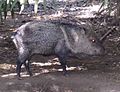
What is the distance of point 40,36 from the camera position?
6.80 meters

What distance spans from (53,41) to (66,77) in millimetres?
674

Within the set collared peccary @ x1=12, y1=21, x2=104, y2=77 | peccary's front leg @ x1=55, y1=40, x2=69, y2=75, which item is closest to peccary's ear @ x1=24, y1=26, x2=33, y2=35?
collared peccary @ x1=12, y1=21, x2=104, y2=77

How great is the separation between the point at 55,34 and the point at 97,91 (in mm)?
1227

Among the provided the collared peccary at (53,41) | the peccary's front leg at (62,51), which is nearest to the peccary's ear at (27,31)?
the collared peccary at (53,41)

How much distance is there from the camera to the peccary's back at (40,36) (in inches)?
265

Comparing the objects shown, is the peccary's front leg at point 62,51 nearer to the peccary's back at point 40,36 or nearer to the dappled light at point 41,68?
the peccary's back at point 40,36

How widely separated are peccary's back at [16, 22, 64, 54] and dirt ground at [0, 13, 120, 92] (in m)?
0.51

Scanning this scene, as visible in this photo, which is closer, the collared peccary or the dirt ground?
the dirt ground

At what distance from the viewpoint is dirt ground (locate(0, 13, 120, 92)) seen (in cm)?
656

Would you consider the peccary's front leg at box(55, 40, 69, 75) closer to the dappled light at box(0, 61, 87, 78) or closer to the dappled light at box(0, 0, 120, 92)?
the dappled light at box(0, 0, 120, 92)

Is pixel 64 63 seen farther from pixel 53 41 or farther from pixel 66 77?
pixel 53 41

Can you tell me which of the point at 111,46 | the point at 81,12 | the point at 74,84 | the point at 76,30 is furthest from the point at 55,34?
the point at 81,12

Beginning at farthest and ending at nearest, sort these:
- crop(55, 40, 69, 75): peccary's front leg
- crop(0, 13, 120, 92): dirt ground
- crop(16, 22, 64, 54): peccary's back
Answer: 1. crop(55, 40, 69, 75): peccary's front leg
2. crop(16, 22, 64, 54): peccary's back
3. crop(0, 13, 120, 92): dirt ground

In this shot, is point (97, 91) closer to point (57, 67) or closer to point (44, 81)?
point (44, 81)
